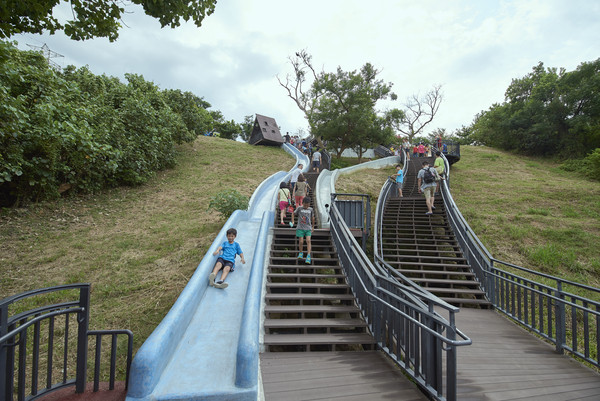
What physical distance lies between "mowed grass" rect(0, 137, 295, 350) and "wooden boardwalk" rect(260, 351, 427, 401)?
2.57m

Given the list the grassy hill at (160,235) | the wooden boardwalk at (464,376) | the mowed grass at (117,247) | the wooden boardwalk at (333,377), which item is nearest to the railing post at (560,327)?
the wooden boardwalk at (464,376)

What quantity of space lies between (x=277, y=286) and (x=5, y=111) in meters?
7.60

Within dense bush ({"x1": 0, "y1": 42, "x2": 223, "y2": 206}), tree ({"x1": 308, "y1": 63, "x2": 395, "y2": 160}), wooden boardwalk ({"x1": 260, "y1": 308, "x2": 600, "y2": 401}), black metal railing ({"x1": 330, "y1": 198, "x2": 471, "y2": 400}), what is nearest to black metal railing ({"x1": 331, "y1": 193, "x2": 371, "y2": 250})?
black metal railing ({"x1": 330, "y1": 198, "x2": 471, "y2": 400})

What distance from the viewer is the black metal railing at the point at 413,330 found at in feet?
10.3

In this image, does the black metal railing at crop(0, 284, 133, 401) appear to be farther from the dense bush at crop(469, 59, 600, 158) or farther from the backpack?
the dense bush at crop(469, 59, 600, 158)

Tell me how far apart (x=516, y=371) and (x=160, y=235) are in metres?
9.13

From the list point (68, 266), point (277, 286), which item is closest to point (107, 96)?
point (68, 266)

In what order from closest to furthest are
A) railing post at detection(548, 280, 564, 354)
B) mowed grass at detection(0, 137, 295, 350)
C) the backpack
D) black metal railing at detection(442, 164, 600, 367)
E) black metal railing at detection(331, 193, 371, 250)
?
black metal railing at detection(442, 164, 600, 367), railing post at detection(548, 280, 564, 354), mowed grass at detection(0, 137, 295, 350), black metal railing at detection(331, 193, 371, 250), the backpack

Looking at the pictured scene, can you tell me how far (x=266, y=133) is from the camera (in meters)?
33.4

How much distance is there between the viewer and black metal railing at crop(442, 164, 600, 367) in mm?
4422

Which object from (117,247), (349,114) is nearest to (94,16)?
(117,247)

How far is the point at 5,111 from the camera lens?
22.7 ft

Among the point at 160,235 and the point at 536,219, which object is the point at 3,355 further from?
the point at 536,219

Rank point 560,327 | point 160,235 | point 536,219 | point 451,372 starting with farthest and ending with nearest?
point 536,219, point 160,235, point 560,327, point 451,372
